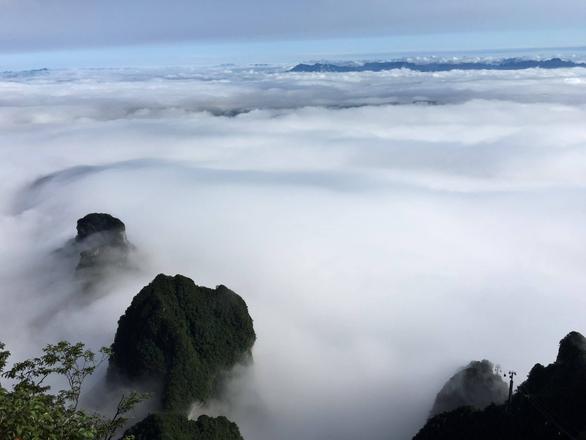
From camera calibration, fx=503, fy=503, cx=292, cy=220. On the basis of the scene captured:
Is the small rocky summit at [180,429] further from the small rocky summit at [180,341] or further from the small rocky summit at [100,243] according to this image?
the small rocky summit at [100,243]

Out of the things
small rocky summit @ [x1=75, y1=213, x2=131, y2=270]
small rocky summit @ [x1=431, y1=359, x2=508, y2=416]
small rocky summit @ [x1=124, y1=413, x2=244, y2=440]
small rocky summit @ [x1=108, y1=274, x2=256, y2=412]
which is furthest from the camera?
small rocky summit @ [x1=75, y1=213, x2=131, y2=270]

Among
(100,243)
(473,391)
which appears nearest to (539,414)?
(473,391)

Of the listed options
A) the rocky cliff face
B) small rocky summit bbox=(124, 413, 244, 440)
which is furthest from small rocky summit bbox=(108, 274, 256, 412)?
the rocky cliff face

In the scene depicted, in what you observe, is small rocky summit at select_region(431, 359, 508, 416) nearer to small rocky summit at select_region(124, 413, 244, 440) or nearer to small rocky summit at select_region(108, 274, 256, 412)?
small rocky summit at select_region(124, 413, 244, 440)

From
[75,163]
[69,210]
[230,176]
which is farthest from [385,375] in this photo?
[75,163]

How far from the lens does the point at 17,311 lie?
64.0 meters

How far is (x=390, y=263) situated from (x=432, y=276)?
8900mm

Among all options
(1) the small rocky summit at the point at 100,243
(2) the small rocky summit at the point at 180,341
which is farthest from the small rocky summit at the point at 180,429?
(1) the small rocky summit at the point at 100,243

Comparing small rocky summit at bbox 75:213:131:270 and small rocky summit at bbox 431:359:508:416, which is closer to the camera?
small rocky summit at bbox 431:359:508:416

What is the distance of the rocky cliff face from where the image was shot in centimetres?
3159

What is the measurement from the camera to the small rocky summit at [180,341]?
44.2 metres

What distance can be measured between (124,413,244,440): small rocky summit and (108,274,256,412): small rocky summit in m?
7.14

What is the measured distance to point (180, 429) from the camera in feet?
111

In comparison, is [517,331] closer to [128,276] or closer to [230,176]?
[128,276]
